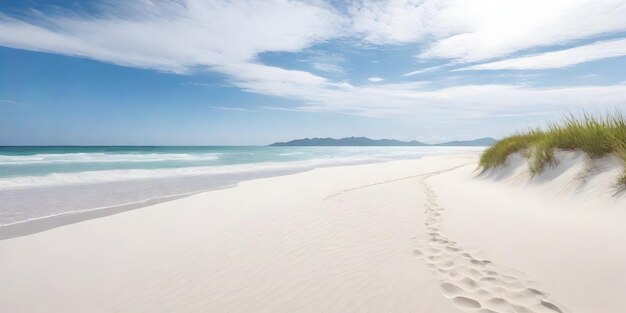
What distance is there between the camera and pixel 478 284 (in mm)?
3598

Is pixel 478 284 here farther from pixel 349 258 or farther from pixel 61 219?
pixel 61 219

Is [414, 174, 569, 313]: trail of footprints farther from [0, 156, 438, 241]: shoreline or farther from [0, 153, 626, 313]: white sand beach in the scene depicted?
[0, 156, 438, 241]: shoreline

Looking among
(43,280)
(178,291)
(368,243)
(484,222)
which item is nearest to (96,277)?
(43,280)

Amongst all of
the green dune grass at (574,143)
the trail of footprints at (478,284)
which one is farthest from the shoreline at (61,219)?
the green dune grass at (574,143)

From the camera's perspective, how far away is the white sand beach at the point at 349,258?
11.4ft

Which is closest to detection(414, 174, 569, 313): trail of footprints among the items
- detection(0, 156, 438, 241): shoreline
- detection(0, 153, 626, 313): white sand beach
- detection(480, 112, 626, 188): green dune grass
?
detection(0, 153, 626, 313): white sand beach

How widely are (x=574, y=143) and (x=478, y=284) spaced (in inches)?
286

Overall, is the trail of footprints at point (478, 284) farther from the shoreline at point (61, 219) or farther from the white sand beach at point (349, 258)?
the shoreline at point (61, 219)

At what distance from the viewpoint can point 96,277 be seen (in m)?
4.36

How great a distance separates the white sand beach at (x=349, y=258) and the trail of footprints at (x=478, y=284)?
0.02m

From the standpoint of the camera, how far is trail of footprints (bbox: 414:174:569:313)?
3.10 m

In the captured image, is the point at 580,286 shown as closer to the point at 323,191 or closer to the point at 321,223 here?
the point at 321,223

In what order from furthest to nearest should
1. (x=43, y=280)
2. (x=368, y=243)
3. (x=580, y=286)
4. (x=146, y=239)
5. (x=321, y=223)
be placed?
1. (x=321, y=223)
2. (x=146, y=239)
3. (x=368, y=243)
4. (x=43, y=280)
5. (x=580, y=286)

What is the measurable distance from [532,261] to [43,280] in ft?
21.2
